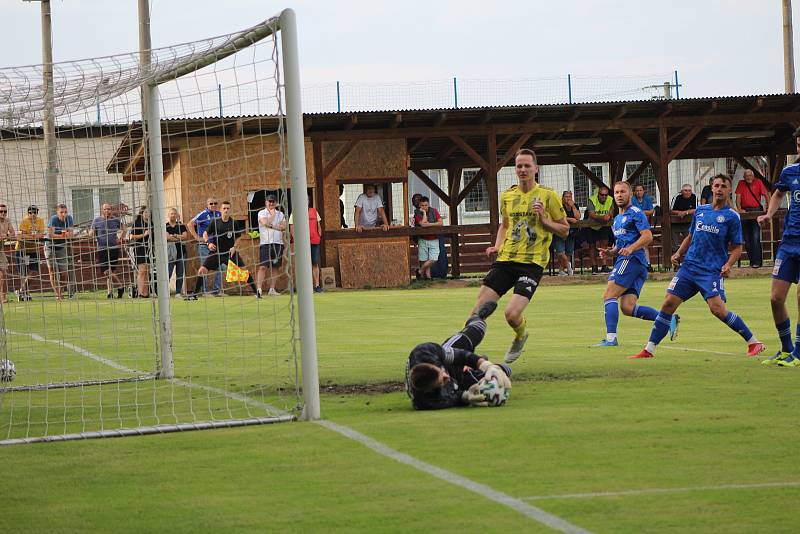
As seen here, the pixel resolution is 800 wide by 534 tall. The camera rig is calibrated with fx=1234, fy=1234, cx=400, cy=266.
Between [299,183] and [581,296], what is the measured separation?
1653 cm

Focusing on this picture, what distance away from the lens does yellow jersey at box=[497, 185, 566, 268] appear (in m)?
Result: 11.0

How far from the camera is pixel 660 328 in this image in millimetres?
12406

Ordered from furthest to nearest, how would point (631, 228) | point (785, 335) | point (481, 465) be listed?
1. point (631, 228)
2. point (785, 335)
3. point (481, 465)

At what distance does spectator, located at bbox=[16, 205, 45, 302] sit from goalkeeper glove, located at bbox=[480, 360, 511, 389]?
6859 mm

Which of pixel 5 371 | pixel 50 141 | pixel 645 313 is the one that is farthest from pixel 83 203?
pixel 645 313

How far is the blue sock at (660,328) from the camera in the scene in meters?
12.4

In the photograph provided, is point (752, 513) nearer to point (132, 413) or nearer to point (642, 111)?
point (132, 413)

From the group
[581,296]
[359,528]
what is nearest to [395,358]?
[359,528]

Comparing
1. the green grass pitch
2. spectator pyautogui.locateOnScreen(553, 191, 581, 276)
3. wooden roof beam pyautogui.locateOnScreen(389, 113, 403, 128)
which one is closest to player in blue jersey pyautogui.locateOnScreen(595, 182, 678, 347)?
the green grass pitch

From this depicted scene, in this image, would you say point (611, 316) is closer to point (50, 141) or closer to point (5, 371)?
point (50, 141)

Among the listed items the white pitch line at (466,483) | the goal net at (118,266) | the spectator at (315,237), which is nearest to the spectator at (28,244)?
the goal net at (118,266)

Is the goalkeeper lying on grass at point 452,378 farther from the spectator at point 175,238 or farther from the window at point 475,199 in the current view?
the window at point 475,199

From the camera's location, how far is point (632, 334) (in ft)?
51.4

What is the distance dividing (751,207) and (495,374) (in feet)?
84.9
